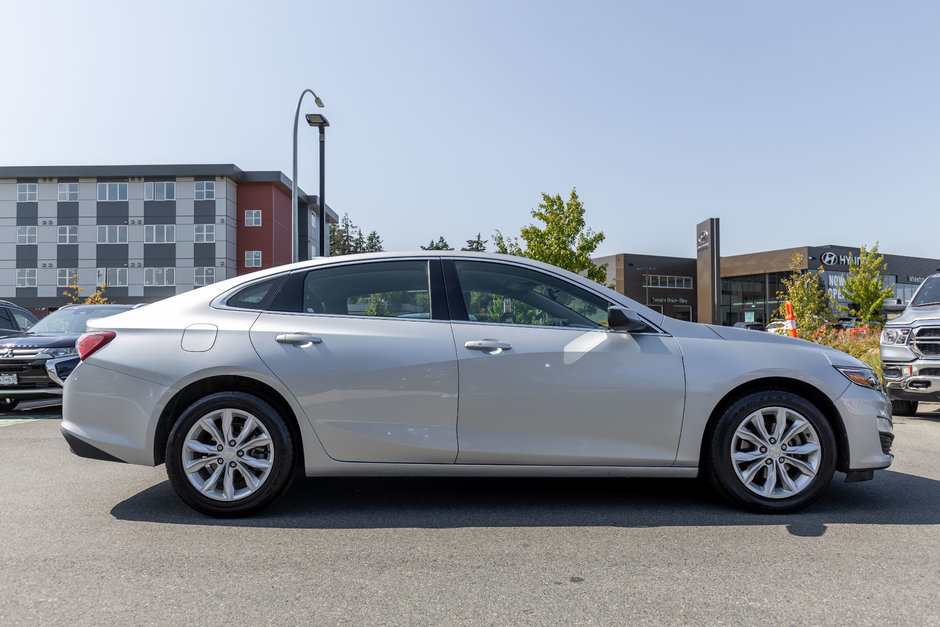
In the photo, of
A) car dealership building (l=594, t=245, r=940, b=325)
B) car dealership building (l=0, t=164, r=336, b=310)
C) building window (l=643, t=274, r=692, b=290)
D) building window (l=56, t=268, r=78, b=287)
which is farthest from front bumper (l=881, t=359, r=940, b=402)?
building window (l=643, t=274, r=692, b=290)

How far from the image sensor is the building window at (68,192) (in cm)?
4878

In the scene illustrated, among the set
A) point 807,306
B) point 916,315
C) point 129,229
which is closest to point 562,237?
point 807,306

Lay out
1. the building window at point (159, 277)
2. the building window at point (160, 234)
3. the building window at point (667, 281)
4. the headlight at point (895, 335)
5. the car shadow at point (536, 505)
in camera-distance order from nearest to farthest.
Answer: the car shadow at point (536, 505), the headlight at point (895, 335), the building window at point (160, 234), the building window at point (159, 277), the building window at point (667, 281)

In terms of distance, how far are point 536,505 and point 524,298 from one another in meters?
1.33

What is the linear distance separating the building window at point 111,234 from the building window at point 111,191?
6.38ft

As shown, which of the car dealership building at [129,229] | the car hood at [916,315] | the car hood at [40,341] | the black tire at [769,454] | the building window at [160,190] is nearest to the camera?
the black tire at [769,454]

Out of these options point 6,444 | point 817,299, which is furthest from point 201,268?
point 6,444

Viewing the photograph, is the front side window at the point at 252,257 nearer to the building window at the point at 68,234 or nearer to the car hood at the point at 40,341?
the building window at the point at 68,234

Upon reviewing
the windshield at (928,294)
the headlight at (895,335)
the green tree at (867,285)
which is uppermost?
the green tree at (867,285)

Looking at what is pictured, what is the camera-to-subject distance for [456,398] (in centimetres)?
406

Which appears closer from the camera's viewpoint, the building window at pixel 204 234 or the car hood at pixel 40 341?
the car hood at pixel 40 341

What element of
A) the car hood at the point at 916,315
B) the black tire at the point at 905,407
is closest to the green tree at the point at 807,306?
the black tire at the point at 905,407

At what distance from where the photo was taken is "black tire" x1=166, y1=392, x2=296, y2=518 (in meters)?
4.07

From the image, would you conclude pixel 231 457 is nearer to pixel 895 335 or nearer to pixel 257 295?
pixel 257 295
